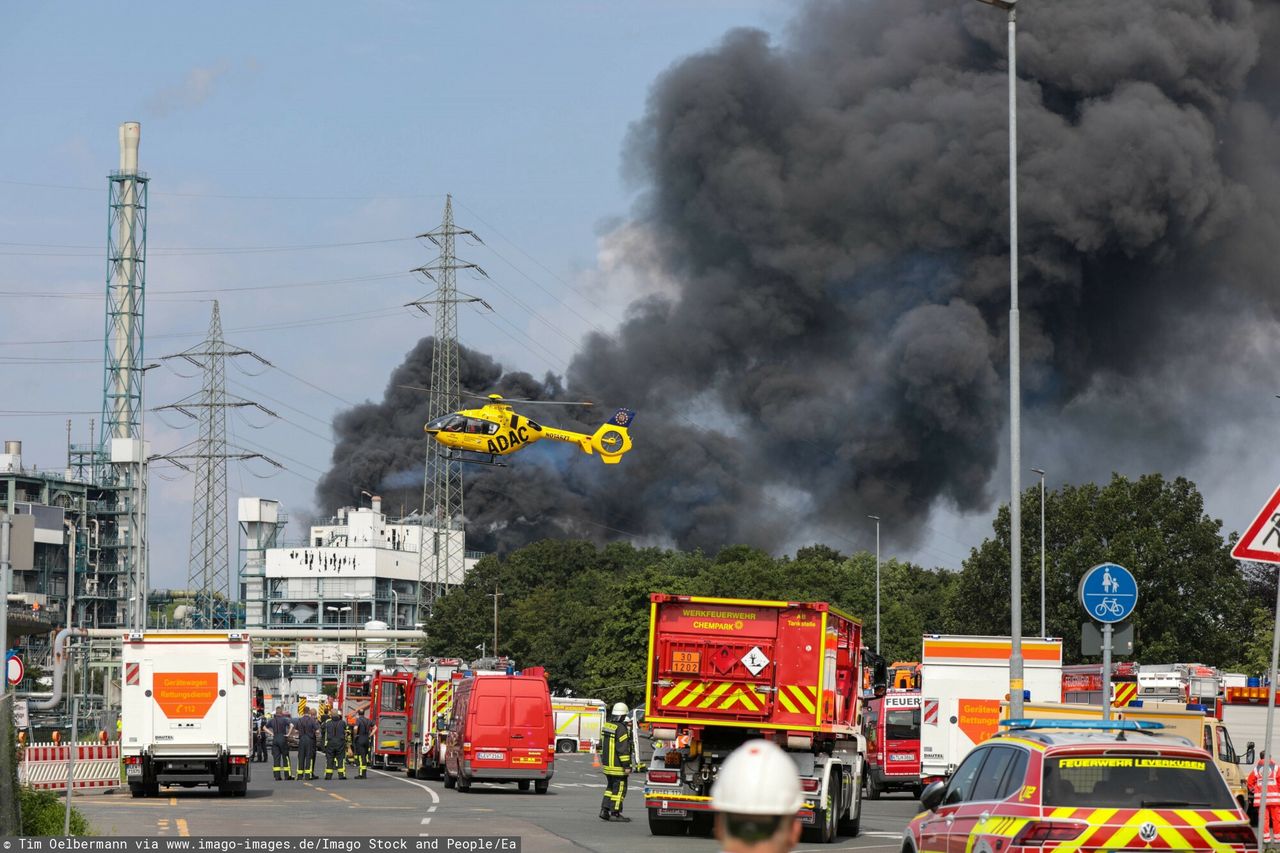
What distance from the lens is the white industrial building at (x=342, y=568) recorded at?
16675 cm

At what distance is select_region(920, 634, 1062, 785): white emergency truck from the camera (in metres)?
31.5

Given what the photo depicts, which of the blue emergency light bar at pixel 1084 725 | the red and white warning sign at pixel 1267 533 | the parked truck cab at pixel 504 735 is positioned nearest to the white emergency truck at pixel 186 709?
the parked truck cab at pixel 504 735

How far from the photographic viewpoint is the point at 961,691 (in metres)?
31.6

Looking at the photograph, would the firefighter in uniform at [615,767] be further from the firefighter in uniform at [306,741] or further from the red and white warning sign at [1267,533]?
the firefighter in uniform at [306,741]

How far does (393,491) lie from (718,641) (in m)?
155

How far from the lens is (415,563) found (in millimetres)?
172375

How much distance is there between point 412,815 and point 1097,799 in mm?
15788

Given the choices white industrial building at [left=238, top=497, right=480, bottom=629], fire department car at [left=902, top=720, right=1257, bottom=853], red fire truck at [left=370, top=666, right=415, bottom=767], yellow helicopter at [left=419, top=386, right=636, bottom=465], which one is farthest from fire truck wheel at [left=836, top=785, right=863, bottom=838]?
white industrial building at [left=238, top=497, right=480, bottom=629]

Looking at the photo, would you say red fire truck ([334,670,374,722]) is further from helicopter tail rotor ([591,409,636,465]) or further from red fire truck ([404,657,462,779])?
helicopter tail rotor ([591,409,636,465])

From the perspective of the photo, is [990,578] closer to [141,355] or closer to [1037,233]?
[1037,233]

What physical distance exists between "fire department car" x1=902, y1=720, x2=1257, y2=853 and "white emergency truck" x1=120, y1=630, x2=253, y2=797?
21421mm

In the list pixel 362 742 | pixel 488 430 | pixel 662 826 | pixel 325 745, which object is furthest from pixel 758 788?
pixel 488 430

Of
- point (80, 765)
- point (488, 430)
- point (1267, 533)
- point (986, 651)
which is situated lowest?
point (80, 765)

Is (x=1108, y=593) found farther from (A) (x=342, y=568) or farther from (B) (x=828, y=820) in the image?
(A) (x=342, y=568)
